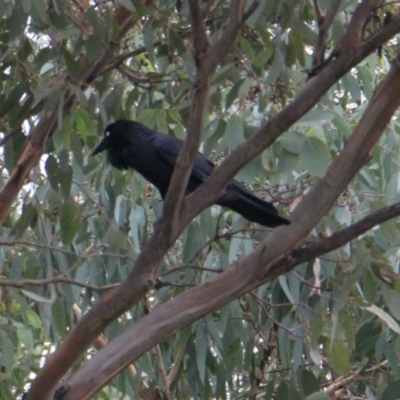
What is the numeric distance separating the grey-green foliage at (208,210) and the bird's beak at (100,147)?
0.37ft

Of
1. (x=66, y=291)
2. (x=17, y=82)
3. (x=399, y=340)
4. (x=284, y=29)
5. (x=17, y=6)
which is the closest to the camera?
(x=17, y=6)

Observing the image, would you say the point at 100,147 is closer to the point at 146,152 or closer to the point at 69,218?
the point at 146,152

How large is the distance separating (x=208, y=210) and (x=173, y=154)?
32 centimetres

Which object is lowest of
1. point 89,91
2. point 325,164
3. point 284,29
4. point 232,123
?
point 325,164

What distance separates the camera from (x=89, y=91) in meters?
2.57

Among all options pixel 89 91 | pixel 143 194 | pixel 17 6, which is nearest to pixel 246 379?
pixel 143 194

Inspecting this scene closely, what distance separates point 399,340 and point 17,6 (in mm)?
1516

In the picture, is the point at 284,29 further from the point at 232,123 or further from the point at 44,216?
the point at 44,216

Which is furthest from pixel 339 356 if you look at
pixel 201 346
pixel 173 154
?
pixel 173 154

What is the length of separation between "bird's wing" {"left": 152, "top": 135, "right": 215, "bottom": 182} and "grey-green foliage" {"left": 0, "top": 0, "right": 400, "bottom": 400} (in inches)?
3.3

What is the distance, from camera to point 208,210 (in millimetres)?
2709

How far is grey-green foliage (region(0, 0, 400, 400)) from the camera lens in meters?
2.04

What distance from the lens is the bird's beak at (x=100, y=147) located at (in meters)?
3.00

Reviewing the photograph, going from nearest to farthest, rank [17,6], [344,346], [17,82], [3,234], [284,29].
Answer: [344,346], [17,6], [284,29], [17,82], [3,234]
